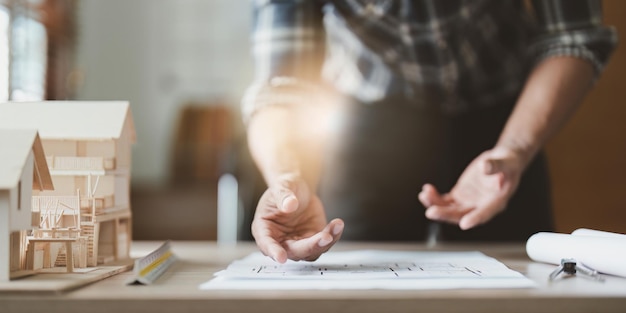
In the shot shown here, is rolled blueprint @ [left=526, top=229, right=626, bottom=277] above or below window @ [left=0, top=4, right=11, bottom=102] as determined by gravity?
below

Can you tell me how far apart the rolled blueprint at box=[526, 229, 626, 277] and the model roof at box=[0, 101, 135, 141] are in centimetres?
51

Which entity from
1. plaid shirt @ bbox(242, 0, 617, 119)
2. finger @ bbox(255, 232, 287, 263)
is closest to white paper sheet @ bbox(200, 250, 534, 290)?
finger @ bbox(255, 232, 287, 263)

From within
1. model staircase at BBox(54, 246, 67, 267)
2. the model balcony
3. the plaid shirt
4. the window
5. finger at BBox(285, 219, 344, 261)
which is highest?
the window

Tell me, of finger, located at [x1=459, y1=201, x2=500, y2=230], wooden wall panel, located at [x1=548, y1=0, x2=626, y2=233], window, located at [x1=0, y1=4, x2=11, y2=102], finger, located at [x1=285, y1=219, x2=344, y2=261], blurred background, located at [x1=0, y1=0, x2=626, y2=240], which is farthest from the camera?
blurred background, located at [x1=0, y1=0, x2=626, y2=240]

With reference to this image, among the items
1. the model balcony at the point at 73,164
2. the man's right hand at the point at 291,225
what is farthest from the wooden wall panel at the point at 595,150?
the model balcony at the point at 73,164

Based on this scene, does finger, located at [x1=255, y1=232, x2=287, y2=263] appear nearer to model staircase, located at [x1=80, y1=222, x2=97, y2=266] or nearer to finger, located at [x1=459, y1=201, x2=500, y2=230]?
model staircase, located at [x1=80, y1=222, x2=97, y2=266]

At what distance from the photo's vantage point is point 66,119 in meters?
0.71

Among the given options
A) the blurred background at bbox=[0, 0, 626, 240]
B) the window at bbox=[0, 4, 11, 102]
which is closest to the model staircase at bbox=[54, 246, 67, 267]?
the window at bbox=[0, 4, 11, 102]

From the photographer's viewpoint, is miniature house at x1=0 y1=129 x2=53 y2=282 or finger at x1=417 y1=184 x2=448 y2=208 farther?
finger at x1=417 y1=184 x2=448 y2=208

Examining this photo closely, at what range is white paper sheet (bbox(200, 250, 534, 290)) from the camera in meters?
0.56

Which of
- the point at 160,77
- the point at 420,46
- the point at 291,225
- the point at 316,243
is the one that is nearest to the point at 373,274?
the point at 316,243

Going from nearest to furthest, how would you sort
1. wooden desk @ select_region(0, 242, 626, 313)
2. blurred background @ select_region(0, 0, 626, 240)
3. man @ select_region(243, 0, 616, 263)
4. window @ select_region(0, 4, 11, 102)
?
1. wooden desk @ select_region(0, 242, 626, 313)
2. man @ select_region(243, 0, 616, 263)
3. window @ select_region(0, 4, 11, 102)
4. blurred background @ select_region(0, 0, 626, 240)

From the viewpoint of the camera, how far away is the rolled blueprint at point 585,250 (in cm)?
61

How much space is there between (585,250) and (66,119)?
585 mm
